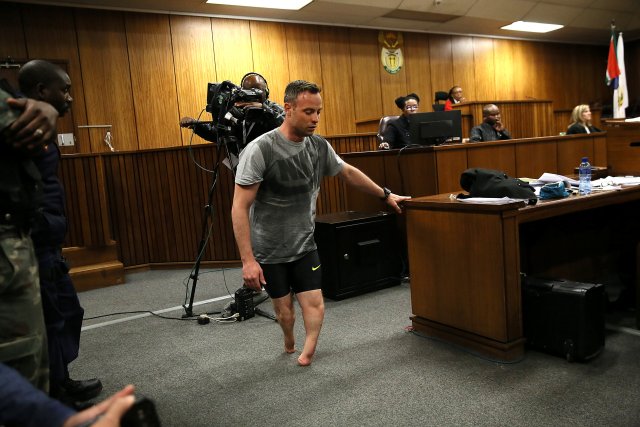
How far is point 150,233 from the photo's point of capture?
5562mm

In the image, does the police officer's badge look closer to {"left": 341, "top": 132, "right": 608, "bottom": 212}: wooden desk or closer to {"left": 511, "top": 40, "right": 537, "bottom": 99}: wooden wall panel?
{"left": 511, "top": 40, "right": 537, "bottom": 99}: wooden wall panel

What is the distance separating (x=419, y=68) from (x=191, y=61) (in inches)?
155

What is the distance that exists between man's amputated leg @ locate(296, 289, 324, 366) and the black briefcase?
3.32ft

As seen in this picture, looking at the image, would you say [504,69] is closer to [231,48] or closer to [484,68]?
[484,68]

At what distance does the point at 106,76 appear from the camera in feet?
20.5

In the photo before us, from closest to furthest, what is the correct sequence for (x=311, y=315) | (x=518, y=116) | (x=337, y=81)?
(x=311, y=315) → (x=518, y=116) → (x=337, y=81)

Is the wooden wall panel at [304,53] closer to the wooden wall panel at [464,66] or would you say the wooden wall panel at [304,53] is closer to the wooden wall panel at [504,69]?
the wooden wall panel at [464,66]

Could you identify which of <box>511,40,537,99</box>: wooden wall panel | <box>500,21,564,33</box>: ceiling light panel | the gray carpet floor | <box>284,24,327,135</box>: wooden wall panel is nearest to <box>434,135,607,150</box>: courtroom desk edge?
the gray carpet floor

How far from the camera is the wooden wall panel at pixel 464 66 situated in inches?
364

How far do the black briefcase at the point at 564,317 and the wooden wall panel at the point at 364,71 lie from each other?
19.8ft

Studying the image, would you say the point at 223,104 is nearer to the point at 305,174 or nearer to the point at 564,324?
the point at 305,174

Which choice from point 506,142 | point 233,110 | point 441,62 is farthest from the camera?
point 441,62

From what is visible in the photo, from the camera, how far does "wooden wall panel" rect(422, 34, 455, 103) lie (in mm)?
9000

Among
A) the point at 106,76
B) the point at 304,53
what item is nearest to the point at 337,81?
the point at 304,53
